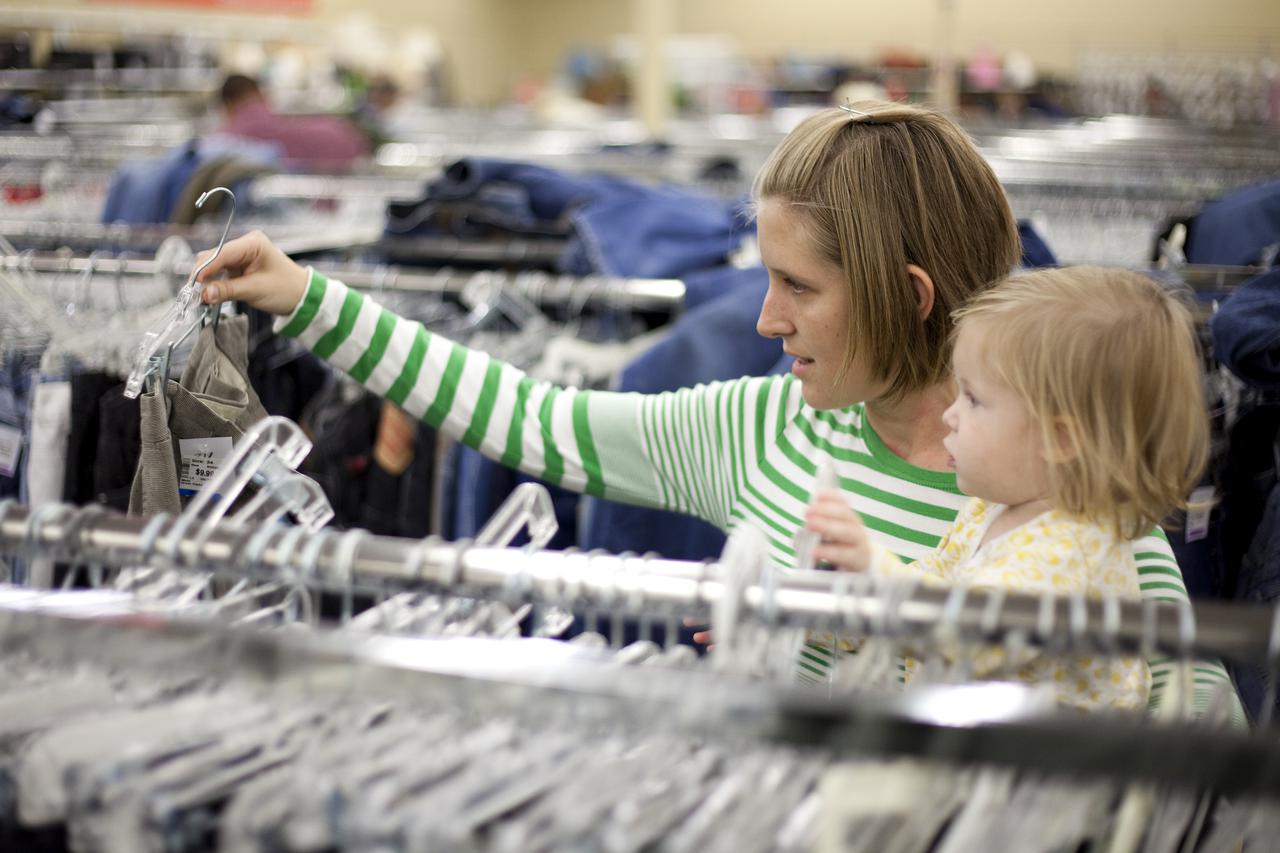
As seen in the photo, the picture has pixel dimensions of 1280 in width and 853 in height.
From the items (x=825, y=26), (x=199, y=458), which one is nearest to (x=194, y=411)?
(x=199, y=458)

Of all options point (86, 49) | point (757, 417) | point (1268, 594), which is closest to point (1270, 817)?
point (757, 417)

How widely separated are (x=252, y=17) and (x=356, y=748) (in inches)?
288

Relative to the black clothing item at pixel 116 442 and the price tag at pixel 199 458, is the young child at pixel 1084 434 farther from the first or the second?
the black clothing item at pixel 116 442

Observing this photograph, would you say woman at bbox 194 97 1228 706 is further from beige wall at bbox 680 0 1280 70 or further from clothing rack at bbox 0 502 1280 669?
beige wall at bbox 680 0 1280 70

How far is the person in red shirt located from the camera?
4.22m

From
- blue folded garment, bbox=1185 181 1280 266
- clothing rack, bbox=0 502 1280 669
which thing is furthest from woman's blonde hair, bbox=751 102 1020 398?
blue folded garment, bbox=1185 181 1280 266

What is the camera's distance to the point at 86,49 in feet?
15.6

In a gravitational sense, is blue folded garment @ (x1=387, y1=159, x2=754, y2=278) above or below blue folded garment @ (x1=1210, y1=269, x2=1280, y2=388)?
above

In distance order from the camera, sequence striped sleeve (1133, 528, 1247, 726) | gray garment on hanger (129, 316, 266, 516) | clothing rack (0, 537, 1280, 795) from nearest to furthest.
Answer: clothing rack (0, 537, 1280, 795) < striped sleeve (1133, 528, 1247, 726) < gray garment on hanger (129, 316, 266, 516)

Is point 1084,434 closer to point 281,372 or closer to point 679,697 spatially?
point 679,697

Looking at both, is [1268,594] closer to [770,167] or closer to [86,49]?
[770,167]

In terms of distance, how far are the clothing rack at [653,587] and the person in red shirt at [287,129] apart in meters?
3.57

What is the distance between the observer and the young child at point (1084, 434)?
0.80m

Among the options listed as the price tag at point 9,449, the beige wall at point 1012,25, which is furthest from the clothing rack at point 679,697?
the beige wall at point 1012,25
